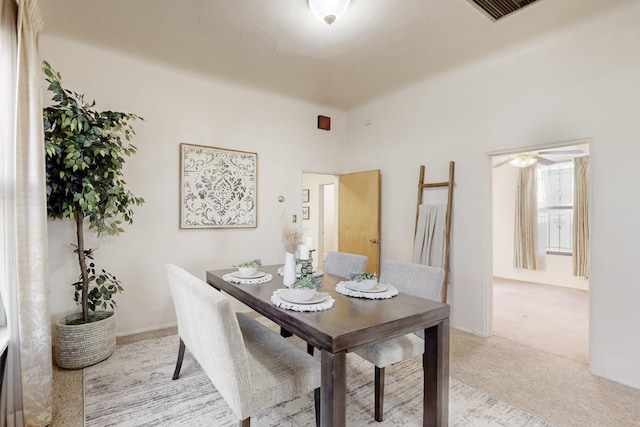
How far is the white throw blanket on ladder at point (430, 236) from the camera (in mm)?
3510

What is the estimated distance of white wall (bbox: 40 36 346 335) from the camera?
2.94 m

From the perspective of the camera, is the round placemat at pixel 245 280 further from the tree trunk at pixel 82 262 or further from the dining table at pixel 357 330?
the tree trunk at pixel 82 262

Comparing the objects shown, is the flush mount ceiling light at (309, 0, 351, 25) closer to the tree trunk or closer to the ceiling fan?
the tree trunk

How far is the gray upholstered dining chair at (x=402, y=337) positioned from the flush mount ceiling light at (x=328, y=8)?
183cm

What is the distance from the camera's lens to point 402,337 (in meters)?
2.01

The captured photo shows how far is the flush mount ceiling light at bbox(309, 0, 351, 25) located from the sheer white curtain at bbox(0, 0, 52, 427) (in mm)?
1672

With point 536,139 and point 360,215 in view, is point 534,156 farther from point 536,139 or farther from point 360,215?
point 360,215

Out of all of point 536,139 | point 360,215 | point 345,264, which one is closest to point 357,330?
point 345,264

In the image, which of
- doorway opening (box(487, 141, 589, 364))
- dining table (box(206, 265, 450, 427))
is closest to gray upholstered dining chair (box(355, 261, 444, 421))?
dining table (box(206, 265, 450, 427))

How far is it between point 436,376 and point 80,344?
262 centimetres

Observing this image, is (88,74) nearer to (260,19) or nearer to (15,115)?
(15,115)

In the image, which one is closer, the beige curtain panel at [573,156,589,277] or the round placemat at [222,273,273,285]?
the round placemat at [222,273,273,285]

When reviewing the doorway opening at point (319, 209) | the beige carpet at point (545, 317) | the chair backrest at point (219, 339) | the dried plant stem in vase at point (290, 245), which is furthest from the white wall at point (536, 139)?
the chair backrest at point (219, 339)

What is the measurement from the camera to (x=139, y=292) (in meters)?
3.26
